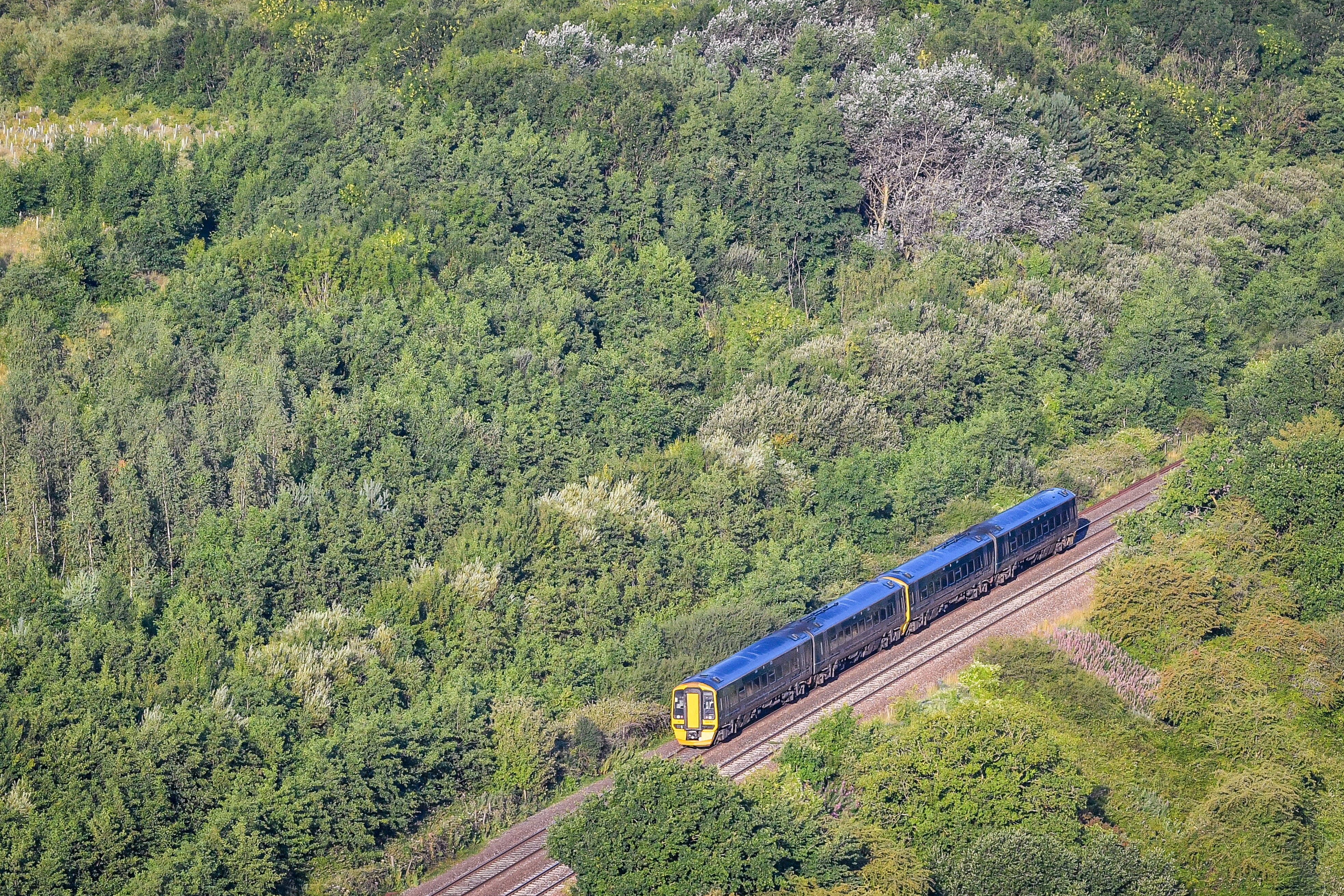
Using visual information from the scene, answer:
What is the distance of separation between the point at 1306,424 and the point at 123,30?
74.3 meters

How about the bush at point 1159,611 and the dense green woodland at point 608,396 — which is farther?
the bush at point 1159,611

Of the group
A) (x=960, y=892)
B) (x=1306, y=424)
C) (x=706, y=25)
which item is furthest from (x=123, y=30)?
(x=960, y=892)

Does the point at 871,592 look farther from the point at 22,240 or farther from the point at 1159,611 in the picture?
the point at 22,240

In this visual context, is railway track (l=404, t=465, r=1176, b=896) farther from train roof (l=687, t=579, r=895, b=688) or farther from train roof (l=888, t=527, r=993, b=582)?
train roof (l=888, t=527, r=993, b=582)

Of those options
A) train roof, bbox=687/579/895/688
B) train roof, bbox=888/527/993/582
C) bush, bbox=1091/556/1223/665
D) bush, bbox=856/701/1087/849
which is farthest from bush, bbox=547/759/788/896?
bush, bbox=1091/556/1223/665

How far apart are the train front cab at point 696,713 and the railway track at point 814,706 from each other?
633mm

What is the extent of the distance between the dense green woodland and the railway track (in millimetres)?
2040

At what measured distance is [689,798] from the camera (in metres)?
40.1

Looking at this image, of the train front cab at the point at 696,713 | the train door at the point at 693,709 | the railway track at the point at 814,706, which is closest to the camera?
the railway track at the point at 814,706

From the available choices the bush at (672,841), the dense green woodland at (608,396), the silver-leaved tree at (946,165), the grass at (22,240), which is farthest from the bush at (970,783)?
the grass at (22,240)

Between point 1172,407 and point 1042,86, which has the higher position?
point 1042,86

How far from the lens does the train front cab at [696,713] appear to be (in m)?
49.5

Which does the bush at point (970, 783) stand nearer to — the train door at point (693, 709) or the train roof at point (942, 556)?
the train door at point (693, 709)

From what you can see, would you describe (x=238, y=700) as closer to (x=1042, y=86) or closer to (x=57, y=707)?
(x=57, y=707)
